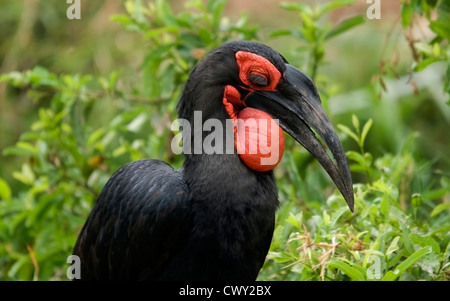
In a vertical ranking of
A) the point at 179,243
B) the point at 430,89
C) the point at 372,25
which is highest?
the point at 372,25

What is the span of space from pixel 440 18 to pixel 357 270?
147cm

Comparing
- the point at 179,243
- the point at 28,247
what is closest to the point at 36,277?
the point at 28,247

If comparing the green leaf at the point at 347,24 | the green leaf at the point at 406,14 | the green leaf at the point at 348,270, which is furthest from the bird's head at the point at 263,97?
the green leaf at the point at 347,24

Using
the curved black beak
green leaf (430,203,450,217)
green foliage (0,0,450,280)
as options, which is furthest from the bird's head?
green leaf (430,203,450,217)

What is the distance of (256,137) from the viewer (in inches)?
133

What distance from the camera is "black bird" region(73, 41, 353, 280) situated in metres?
3.36

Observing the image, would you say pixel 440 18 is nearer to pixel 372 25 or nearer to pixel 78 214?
pixel 78 214

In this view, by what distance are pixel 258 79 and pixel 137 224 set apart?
2.65 ft

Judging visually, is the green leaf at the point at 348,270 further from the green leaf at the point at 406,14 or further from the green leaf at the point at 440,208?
the green leaf at the point at 406,14

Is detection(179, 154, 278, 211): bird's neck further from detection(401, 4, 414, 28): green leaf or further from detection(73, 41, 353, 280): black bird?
detection(401, 4, 414, 28): green leaf

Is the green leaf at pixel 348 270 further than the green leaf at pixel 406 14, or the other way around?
the green leaf at pixel 406 14

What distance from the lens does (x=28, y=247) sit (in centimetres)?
462

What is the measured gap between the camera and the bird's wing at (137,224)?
339cm

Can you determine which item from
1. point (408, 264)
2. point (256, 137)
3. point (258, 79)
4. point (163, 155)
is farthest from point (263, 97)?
point (163, 155)
